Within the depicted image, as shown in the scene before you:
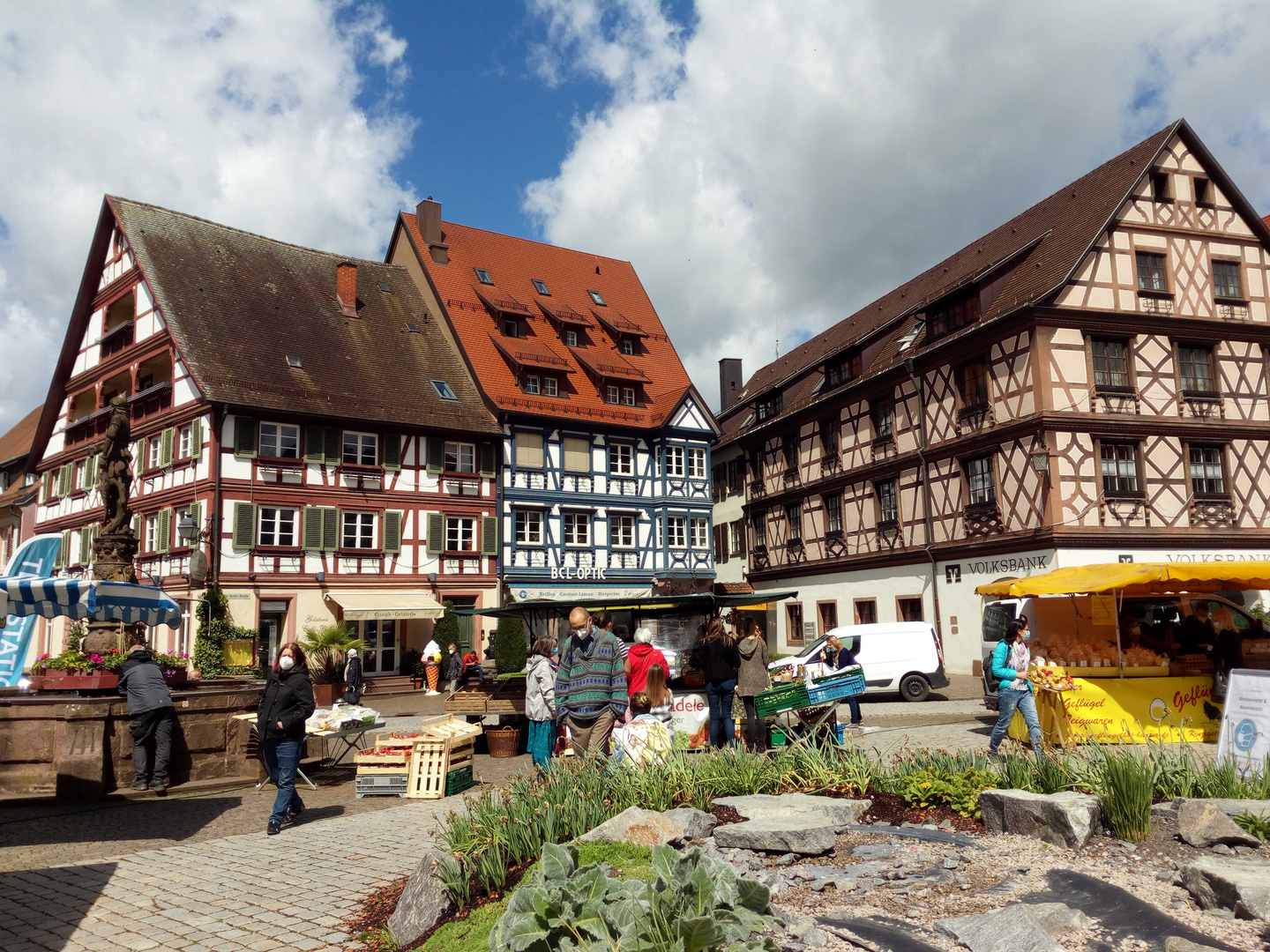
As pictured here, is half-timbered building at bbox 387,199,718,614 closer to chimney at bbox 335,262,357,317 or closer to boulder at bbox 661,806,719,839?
chimney at bbox 335,262,357,317

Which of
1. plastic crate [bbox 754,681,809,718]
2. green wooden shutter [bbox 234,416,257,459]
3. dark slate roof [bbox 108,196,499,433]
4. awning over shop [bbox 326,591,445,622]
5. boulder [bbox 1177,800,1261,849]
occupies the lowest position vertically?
boulder [bbox 1177,800,1261,849]

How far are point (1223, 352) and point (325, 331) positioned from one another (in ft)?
90.7

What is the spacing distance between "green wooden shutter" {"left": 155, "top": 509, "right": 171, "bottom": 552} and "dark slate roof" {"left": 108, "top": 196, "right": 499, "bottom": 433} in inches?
180

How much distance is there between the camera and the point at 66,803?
11.4m

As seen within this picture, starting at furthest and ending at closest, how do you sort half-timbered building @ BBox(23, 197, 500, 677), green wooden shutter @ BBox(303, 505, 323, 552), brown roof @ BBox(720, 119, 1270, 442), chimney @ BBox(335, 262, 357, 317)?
1. chimney @ BBox(335, 262, 357, 317)
2. green wooden shutter @ BBox(303, 505, 323, 552)
3. half-timbered building @ BBox(23, 197, 500, 677)
4. brown roof @ BBox(720, 119, 1270, 442)

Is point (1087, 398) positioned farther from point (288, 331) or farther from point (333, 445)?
point (288, 331)

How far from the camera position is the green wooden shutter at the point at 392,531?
32375 millimetres

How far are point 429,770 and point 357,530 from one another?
70.0ft

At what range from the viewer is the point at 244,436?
2978 centimetres

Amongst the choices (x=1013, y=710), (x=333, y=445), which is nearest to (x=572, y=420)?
(x=333, y=445)

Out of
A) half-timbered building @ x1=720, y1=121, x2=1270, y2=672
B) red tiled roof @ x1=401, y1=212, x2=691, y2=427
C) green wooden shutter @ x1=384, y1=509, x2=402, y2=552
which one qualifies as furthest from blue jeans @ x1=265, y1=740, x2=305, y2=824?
red tiled roof @ x1=401, y1=212, x2=691, y2=427

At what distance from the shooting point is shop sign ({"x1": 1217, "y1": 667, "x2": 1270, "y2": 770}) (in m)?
9.66

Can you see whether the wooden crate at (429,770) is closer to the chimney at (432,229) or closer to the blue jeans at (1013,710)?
the blue jeans at (1013,710)

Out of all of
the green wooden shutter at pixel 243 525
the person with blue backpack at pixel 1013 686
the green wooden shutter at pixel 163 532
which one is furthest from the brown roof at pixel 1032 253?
the green wooden shutter at pixel 163 532
